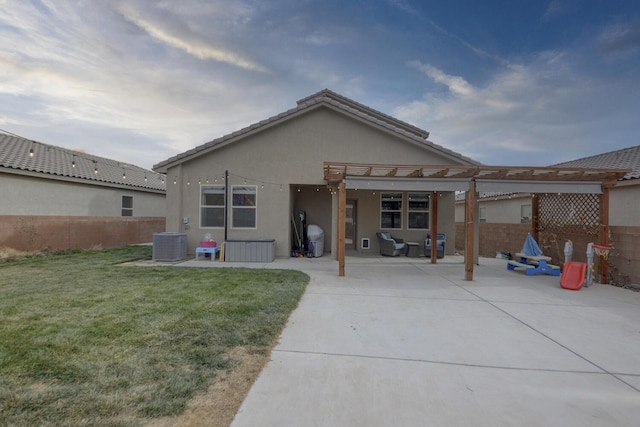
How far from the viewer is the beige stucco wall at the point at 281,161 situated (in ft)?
34.5

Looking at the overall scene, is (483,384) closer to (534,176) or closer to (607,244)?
(534,176)

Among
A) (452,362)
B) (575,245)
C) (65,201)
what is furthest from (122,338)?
(65,201)

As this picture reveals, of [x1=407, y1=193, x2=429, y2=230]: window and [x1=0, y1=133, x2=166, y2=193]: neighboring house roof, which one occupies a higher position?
[x1=0, y1=133, x2=166, y2=193]: neighboring house roof

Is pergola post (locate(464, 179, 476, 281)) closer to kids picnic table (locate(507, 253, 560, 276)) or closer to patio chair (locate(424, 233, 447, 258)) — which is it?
kids picnic table (locate(507, 253, 560, 276))

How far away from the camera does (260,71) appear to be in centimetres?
1186

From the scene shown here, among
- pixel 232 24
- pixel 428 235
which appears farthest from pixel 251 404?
pixel 232 24

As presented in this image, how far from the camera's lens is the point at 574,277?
267 inches

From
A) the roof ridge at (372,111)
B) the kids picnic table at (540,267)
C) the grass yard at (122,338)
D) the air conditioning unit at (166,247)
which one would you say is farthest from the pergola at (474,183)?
the roof ridge at (372,111)

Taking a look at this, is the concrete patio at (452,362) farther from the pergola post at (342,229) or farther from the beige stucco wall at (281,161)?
the beige stucco wall at (281,161)

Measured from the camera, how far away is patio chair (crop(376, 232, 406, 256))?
11047 millimetres

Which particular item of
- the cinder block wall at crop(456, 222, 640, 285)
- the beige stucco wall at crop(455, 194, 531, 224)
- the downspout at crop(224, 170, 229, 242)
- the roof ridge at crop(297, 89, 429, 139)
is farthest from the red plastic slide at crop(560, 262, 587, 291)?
the downspout at crop(224, 170, 229, 242)

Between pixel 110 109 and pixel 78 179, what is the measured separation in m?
3.18

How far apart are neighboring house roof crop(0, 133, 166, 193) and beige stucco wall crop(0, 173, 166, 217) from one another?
30cm

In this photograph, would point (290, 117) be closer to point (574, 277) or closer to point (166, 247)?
point (166, 247)
